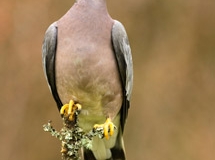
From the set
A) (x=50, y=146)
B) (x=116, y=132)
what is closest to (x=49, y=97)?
(x=50, y=146)

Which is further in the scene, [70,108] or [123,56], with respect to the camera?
[123,56]

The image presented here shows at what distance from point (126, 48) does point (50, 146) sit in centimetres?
207

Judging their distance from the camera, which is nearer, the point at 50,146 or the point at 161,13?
the point at 50,146

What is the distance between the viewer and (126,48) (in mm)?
2348

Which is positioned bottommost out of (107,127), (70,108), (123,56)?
(107,127)

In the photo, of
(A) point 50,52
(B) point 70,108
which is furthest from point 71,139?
(A) point 50,52

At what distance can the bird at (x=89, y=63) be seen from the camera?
2182 millimetres

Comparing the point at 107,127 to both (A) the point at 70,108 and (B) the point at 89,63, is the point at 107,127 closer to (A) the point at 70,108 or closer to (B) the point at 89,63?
(A) the point at 70,108

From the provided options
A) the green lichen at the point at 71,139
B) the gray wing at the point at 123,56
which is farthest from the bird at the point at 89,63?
the green lichen at the point at 71,139

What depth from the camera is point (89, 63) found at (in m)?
2.17

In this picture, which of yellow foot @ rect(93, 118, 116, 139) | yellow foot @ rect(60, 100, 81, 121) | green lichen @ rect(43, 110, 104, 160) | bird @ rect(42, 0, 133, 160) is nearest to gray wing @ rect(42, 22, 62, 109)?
bird @ rect(42, 0, 133, 160)

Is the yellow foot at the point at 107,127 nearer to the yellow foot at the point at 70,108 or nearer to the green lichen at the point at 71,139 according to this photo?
the yellow foot at the point at 70,108

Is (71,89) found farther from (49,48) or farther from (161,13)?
(161,13)

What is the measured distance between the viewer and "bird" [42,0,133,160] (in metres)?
2.18
